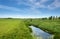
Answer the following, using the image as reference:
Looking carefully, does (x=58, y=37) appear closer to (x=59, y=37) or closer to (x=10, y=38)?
(x=59, y=37)

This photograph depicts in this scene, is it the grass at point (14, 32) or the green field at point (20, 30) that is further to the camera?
the green field at point (20, 30)

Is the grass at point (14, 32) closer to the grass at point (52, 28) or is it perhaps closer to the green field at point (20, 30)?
the green field at point (20, 30)

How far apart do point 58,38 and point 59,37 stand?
0.28 metres

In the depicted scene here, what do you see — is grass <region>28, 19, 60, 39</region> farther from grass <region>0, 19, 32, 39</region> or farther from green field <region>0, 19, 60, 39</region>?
grass <region>0, 19, 32, 39</region>

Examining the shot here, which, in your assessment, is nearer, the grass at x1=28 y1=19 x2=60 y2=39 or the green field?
the green field

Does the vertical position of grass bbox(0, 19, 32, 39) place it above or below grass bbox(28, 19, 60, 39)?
above

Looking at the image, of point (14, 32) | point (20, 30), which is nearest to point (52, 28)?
point (20, 30)

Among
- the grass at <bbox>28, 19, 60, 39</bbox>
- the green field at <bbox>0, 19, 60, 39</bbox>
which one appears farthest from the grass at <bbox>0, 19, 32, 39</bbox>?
the grass at <bbox>28, 19, 60, 39</bbox>

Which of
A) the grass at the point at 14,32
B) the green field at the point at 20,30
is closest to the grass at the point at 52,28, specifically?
the green field at the point at 20,30

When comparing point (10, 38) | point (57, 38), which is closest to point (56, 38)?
point (57, 38)

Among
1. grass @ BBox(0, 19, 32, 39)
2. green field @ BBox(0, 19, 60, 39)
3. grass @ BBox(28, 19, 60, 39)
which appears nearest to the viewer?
grass @ BBox(0, 19, 32, 39)

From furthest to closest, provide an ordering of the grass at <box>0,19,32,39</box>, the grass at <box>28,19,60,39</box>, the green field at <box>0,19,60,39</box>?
the grass at <box>28,19,60,39</box>, the green field at <box>0,19,60,39</box>, the grass at <box>0,19,32,39</box>

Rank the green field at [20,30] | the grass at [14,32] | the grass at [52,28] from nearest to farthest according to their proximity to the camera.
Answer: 1. the grass at [14,32]
2. the green field at [20,30]
3. the grass at [52,28]

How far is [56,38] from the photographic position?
55.6ft
